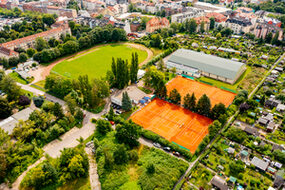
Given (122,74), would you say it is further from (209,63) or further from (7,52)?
(7,52)

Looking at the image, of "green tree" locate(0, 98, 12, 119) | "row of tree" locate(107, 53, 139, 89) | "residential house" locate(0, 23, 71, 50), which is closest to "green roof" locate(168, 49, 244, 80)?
"row of tree" locate(107, 53, 139, 89)

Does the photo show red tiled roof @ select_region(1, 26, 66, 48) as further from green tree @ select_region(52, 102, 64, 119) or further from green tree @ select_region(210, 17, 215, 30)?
green tree @ select_region(210, 17, 215, 30)

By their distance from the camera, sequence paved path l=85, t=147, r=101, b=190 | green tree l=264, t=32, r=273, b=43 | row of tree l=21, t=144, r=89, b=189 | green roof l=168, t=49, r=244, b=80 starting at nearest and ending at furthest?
1. row of tree l=21, t=144, r=89, b=189
2. paved path l=85, t=147, r=101, b=190
3. green roof l=168, t=49, r=244, b=80
4. green tree l=264, t=32, r=273, b=43

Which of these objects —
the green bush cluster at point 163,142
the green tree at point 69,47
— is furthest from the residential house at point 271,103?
the green tree at point 69,47

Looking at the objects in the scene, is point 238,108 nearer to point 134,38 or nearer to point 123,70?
point 123,70

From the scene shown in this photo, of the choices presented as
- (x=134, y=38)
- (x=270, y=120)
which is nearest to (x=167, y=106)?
(x=270, y=120)

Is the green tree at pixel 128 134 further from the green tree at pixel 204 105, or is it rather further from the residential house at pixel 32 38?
the residential house at pixel 32 38
